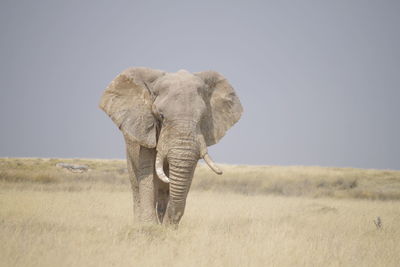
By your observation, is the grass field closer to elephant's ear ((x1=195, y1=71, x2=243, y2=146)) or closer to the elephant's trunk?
the elephant's trunk

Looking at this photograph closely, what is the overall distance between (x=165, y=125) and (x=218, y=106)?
1763mm

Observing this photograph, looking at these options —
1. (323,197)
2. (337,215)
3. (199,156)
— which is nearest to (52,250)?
(199,156)

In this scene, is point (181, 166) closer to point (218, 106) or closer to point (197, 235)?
point (197, 235)

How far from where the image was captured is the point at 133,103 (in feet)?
24.8

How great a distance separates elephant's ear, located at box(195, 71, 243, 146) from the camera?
7.96 meters

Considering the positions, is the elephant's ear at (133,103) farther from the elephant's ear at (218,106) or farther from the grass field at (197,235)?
the grass field at (197,235)

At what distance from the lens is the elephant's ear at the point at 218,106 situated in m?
7.96

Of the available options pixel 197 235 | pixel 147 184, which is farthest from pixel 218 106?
pixel 197 235

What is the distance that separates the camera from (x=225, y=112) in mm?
8438

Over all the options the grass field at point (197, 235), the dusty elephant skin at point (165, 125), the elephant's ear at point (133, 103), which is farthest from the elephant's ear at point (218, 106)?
the grass field at point (197, 235)

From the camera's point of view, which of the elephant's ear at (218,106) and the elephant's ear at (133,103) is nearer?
the elephant's ear at (133,103)

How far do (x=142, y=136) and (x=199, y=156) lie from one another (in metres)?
1.08

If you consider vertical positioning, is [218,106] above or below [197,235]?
above

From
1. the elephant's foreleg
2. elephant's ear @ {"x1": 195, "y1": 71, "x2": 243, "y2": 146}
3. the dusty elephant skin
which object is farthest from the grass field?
elephant's ear @ {"x1": 195, "y1": 71, "x2": 243, "y2": 146}
